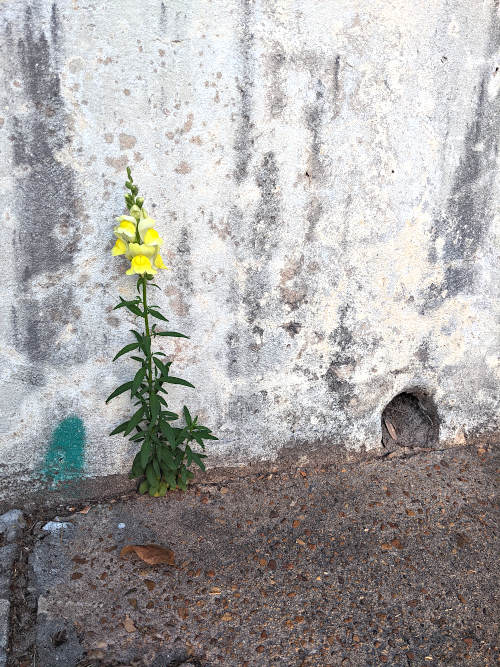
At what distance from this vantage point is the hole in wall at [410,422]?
2.96 metres

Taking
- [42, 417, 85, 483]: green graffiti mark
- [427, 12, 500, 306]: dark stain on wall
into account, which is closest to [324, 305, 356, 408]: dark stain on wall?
[427, 12, 500, 306]: dark stain on wall

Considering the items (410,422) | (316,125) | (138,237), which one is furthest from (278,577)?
(316,125)

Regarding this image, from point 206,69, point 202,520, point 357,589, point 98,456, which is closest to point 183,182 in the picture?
point 206,69

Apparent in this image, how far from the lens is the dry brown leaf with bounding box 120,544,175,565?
2166 mm

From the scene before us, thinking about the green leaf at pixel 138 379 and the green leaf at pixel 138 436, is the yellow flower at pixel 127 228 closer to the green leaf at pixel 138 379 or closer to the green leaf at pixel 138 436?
the green leaf at pixel 138 379

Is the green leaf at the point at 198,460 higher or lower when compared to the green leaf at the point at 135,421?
lower

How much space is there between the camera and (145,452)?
2.28 metres

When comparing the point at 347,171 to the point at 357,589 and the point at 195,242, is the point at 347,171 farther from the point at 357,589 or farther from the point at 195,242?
the point at 357,589

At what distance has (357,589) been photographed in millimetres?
2115

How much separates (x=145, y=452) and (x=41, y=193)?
1.26m

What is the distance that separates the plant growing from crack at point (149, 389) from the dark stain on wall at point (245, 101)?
55 centimetres

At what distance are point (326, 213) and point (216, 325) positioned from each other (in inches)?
31.5

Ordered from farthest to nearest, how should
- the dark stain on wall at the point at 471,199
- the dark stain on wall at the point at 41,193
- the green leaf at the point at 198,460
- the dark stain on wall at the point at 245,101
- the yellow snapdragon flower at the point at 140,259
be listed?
the dark stain on wall at the point at 471,199 < the green leaf at the point at 198,460 < the dark stain on wall at the point at 245,101 < the dark stain on wall at the point at 41,193 < the yellow snapdragon flower at the point at 140,259

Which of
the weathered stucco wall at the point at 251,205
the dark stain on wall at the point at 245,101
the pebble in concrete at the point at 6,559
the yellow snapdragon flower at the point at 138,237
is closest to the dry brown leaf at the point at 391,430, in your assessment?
the weathered stucco wall at the point at 251,205
